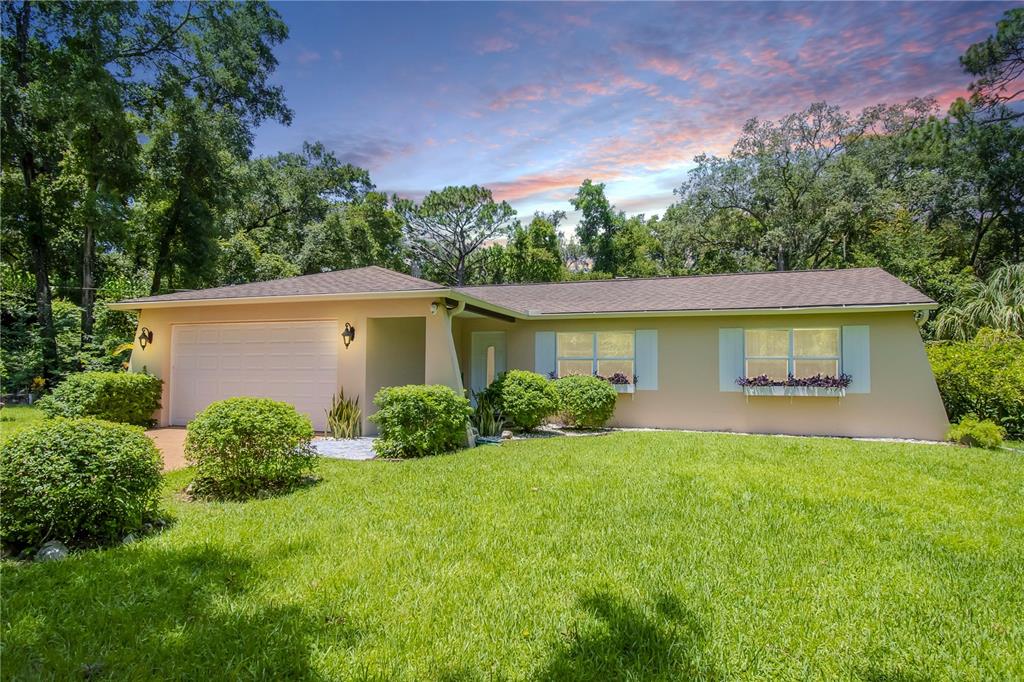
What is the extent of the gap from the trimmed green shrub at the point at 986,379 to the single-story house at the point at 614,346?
685 millimetres

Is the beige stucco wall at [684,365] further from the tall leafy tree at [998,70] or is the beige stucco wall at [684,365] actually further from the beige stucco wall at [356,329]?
the tall leafy tree at [998,70]

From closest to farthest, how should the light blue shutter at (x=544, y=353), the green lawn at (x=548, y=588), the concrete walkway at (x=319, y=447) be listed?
1. the green lawn at (x=548, y=588)
2. the concrete walkway at (x=319, y=447)
3. the light blue shutter at (x=544, y=353)

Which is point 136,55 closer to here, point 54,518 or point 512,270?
point 54,518

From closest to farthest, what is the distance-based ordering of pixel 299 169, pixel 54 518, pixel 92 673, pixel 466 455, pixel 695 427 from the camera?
pixel 92 673 < pixel 54 518 < pixel 466 455 < pixel 695 427 < pixel 299 169

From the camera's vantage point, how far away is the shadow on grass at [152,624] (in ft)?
8.05

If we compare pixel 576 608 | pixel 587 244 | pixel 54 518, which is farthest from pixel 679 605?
pixel 587 244

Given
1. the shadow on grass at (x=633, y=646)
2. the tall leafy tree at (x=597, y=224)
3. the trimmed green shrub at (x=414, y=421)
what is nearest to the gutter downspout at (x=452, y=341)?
the trimmed green shrub at (x=414, y=421)

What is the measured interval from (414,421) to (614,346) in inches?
218

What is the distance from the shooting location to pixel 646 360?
11.3m

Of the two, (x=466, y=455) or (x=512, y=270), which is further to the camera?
(x=512, y=270)

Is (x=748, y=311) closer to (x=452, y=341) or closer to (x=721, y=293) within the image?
(x=721, y=293)

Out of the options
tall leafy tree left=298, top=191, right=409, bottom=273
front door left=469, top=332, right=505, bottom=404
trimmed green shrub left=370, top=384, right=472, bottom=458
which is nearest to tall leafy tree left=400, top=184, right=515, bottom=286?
tall leafy tree left=298, top=191, right=409, bottom=273

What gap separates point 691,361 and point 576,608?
879 centimetres

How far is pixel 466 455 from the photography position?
7715 millimetres
